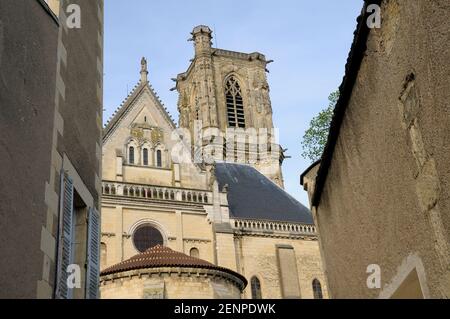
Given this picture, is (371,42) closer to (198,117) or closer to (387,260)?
(387,260)

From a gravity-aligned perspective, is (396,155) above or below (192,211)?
below

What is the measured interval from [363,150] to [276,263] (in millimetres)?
20431

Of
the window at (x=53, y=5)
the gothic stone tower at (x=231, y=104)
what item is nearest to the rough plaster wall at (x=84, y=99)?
the window at (x=53, y=5)

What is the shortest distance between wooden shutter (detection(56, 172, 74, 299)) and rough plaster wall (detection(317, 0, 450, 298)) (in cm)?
327

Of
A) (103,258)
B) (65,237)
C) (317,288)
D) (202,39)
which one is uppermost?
(202,39)

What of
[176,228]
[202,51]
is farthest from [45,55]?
[202,51]

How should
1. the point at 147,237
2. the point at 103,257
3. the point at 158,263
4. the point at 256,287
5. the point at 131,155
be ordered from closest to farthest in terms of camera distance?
1. the point at 158,263
2. the point at 103,257
3. the point at 147,237
4. the point at 256,287
5. the point at 131,155

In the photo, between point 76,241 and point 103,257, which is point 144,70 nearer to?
point 103,257

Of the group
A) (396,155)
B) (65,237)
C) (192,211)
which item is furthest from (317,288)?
(65,237)

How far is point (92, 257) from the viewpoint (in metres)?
6.66

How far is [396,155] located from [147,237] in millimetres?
19855

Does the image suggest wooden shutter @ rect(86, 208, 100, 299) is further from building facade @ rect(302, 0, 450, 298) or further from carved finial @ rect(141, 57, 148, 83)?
carved finial @ rect(141, 57, 148, 83)

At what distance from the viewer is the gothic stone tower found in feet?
121

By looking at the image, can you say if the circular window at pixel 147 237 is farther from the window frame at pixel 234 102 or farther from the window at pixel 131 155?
the window frame at pixel 234 102
